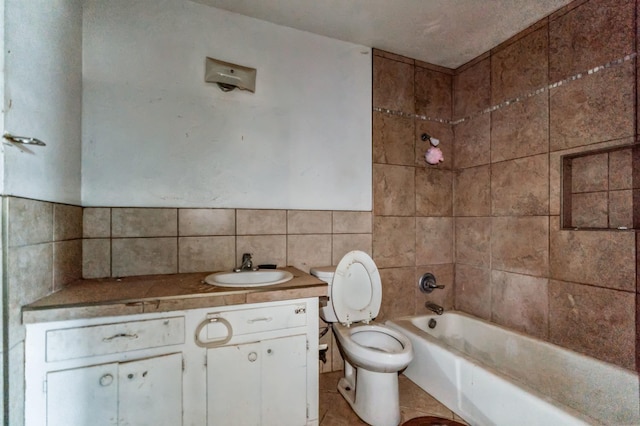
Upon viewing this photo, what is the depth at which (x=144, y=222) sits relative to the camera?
1.63 metres

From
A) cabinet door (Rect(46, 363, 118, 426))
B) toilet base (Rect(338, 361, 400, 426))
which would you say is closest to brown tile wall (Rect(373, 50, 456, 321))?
toilet base (Rect(338, 361, 400, 426))

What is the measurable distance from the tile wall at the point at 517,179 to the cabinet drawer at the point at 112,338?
58.4 inches

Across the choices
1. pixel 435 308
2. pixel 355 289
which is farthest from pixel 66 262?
pixel 435 308

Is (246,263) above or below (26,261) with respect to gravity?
below

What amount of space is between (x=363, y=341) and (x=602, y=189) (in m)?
1.62

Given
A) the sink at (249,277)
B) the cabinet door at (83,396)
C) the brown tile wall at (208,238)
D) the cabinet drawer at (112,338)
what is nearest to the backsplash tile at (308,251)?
the brown tile wall at (208,238)

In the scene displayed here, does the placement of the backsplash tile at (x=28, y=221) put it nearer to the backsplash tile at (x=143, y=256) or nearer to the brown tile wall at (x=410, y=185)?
the backsplash tile at (x=143, y=256)

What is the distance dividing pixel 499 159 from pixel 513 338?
48.9 inches

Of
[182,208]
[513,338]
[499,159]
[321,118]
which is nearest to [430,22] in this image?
[321,118]

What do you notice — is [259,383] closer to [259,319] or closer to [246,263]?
[259,319]

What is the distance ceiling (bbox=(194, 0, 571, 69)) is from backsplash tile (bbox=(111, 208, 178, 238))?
130 cm

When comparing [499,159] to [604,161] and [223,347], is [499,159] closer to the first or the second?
[604,161]

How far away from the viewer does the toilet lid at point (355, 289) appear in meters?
1.82

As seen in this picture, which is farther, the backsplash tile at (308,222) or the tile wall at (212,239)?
the backsplash tile at (308,222)
